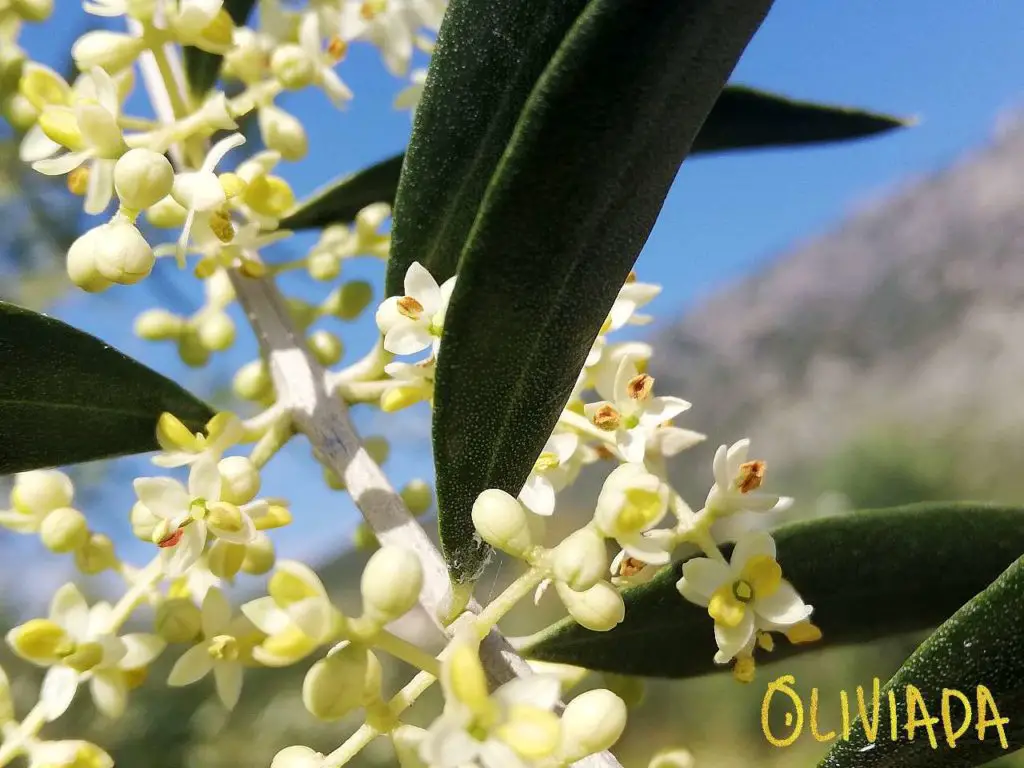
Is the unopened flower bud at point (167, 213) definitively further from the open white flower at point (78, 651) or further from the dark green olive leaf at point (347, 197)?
the open white flower at point (78, 651)

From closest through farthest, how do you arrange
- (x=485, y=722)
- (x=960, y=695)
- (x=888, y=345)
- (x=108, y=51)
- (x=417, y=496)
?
(x=485, y=722), (x=960, y=695), (x=108, y=51), (x=417, y=496), (x=888, y=345)

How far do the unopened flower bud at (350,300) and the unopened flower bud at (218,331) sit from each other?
0.29 ft

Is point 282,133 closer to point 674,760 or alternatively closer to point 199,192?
point 199,192

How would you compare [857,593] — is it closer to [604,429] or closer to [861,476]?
[604,429]

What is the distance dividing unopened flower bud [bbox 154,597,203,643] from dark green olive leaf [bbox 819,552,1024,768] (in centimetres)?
37

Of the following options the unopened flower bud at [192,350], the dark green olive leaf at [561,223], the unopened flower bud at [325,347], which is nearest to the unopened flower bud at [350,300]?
the unopened flower bud at [325,347]

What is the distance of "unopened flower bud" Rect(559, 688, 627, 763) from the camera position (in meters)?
0.35

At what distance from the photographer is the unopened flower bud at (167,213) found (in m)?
0.55

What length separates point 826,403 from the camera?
10.0 feet

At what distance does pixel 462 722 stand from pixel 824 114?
2.03 ft

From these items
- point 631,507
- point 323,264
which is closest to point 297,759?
point 631,507

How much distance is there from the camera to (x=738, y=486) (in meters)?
0.48

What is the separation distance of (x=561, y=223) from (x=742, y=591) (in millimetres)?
231

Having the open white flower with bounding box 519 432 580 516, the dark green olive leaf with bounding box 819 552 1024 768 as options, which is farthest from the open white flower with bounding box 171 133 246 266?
the dark green olive leaf with bounding box 819 552 1024 768
